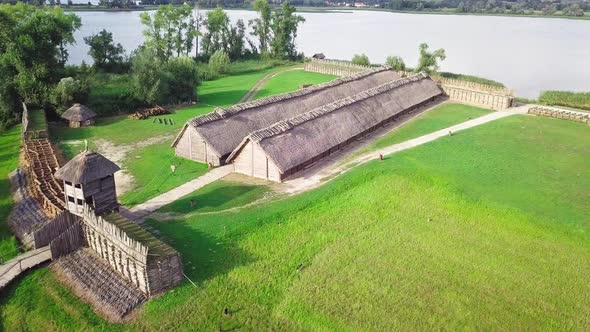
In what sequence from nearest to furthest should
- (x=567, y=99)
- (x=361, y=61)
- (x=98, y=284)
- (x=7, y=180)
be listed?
(x=98, y=284) < (x=7, y=180) < (x=567, y=99) < (x=361, y=61)

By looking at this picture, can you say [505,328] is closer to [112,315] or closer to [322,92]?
[112,315]

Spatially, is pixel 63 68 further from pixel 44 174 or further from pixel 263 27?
pixel 263 27

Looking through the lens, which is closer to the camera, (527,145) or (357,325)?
(357,325)

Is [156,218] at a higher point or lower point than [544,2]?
lower

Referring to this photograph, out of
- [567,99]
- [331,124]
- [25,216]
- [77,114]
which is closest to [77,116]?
[77,114]

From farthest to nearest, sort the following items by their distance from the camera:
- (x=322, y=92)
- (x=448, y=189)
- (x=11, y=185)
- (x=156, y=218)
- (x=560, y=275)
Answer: (x=322, y=92), (x=11, y=185), (x=448, y=189), (x=156, y=218), (x=560, y=275)

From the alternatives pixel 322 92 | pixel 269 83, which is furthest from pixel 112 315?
pixel 269 83

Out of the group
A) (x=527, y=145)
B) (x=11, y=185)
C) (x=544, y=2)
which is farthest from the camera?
(x=544, y=2)
